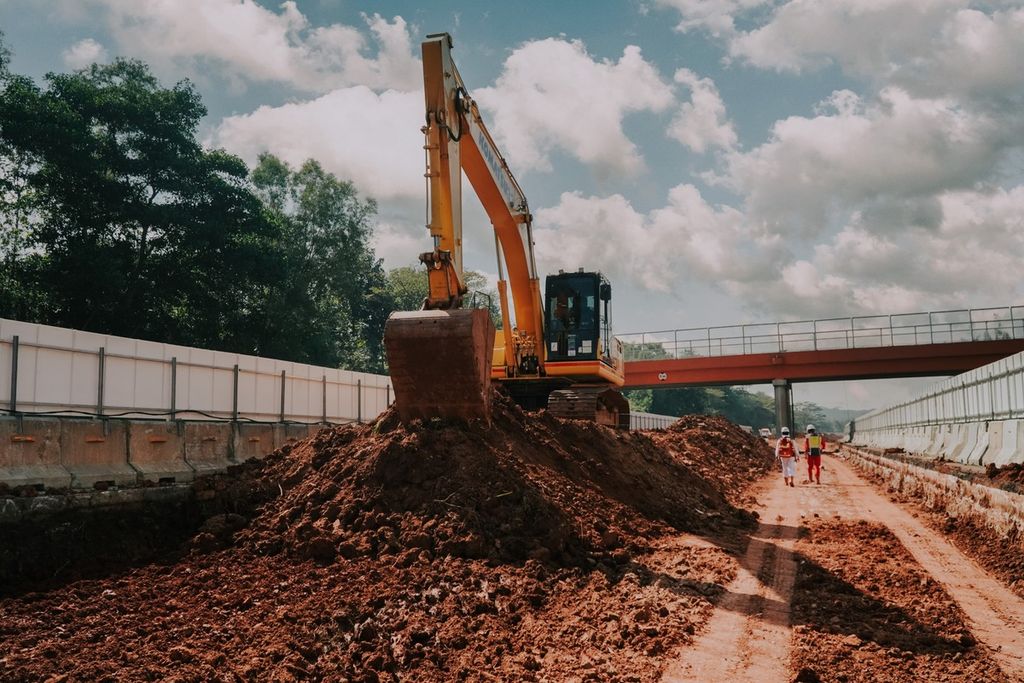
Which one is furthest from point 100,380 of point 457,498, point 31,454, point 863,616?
point 863,616

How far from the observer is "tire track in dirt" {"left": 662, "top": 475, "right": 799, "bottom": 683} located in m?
6.38

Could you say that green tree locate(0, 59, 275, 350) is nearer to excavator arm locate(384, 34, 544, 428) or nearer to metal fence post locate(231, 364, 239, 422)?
metal fence post locate(231, 364, 239, 422)

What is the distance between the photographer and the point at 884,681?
19.9 feet

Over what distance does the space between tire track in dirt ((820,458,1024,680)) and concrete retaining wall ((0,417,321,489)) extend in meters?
10.4

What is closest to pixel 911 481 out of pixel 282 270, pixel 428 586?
pixel 428 586

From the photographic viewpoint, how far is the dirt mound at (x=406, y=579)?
6422 millimetres

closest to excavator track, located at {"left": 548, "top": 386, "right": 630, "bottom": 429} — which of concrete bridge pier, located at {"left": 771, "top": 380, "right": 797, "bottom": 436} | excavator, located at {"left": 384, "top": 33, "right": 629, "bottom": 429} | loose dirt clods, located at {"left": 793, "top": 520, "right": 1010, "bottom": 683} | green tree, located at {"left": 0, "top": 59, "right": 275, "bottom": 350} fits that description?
excavator, located at {"left": 384, "top": 33, "right": 629, "bottom": 429}

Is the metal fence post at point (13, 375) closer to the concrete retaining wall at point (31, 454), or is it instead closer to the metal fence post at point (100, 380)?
the concrete retaining wall at point (31, 454)

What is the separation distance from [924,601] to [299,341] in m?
37.2

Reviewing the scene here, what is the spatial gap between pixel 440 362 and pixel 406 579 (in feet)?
11.1

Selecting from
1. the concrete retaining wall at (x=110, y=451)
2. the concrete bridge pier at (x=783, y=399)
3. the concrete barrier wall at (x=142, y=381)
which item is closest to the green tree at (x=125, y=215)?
the concrete barrier wall at (x=142, y=381)

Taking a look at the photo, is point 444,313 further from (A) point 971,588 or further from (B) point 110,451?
(A) point 971,588

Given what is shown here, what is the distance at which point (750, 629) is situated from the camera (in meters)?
7.46

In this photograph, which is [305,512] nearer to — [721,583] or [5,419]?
[5,419]
